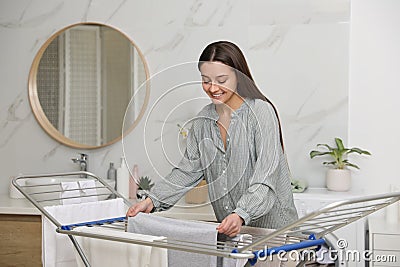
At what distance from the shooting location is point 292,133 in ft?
12.8

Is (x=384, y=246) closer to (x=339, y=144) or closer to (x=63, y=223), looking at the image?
(x=339, y=144)

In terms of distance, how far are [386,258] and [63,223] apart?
1.74 metres

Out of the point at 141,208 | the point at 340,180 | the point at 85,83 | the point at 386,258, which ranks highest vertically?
A: the point at 85,83

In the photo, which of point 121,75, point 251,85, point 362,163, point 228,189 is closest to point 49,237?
point 228,189

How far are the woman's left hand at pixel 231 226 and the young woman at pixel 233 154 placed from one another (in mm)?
26

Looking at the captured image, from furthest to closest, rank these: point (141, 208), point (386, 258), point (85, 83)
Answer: point (85, 83) < point (386, 258) < point (141, 208)

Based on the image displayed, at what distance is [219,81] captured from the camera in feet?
7.43

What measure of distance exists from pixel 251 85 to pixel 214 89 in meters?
0.17

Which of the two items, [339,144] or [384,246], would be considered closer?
[384,246]

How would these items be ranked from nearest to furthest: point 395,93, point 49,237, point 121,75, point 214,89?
point 214,89
point 49,237
point 395,93
point 121,75

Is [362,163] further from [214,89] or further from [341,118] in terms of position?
[214,89]

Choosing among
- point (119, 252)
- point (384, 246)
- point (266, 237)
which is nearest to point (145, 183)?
point (119, 252)

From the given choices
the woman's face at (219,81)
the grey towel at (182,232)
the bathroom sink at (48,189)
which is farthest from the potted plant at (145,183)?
the bathroom sink at (48,189)

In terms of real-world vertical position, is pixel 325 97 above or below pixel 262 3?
below
